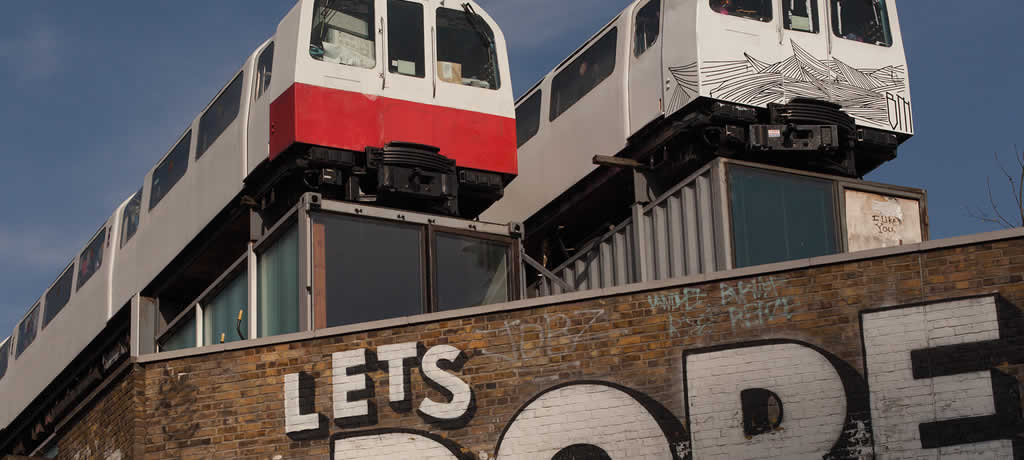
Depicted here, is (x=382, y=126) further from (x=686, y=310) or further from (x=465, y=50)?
(x=686, y=310)

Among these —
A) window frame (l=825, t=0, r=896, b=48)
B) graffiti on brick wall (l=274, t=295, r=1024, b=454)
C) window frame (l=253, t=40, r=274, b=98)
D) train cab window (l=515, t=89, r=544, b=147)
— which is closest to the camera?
graffiti on brick wall (l=274, t=295, r=1024, b=454)

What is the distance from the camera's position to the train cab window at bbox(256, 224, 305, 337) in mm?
22266

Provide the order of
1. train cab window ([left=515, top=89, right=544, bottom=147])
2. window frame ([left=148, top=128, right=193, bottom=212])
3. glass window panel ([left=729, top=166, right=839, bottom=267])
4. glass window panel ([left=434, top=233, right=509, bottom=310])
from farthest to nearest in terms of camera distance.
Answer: train cab window ([left=515, top=89, right=544, bottom=147]) → window frame ([left=148, top=128, right=193, bottom=212]) → glass window panel ([left=729, top=166, right=839, bottom=267]) → glass window panel ([left=434, top=233, right=509, bottom=310])

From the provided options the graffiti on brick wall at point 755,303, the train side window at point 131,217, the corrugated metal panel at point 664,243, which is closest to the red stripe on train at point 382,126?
the corrugated metal panel at point 664,243

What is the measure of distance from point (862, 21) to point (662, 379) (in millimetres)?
9302

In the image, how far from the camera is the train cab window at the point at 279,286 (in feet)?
73.0

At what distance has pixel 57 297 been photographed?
117 feet

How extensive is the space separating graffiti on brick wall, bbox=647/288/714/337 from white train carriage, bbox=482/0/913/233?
5.49m

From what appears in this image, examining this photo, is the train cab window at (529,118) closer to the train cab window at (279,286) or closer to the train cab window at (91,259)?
the train cab window at (279,286)

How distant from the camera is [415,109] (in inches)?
948

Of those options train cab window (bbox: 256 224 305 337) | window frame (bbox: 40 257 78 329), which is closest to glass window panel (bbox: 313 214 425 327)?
train cab window (bbox: 256 224 305 337)

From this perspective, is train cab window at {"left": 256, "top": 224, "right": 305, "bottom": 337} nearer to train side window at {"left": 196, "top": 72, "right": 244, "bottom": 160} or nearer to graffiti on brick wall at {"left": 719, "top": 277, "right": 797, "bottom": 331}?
train side window at {"left": 196, "top": 72, "right": 244, "bottom": 160}

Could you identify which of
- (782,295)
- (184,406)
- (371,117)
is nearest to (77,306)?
(371,117)

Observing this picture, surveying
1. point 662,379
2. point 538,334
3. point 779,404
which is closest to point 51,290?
point 538,334
